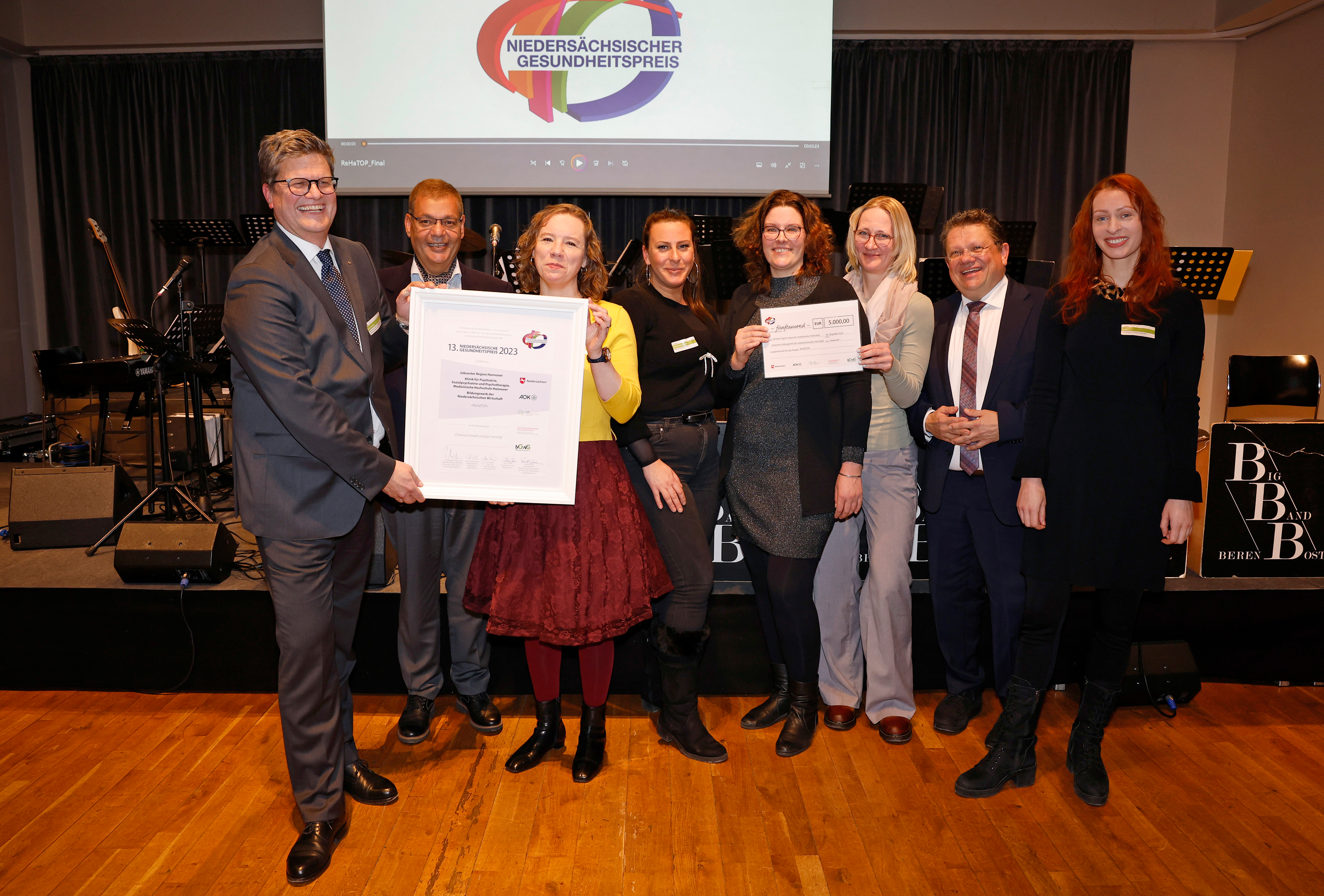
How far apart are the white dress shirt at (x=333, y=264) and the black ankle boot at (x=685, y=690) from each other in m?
Answer: 1.03

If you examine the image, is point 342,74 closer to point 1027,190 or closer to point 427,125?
point 427,125

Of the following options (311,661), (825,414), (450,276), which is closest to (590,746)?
(311,661)

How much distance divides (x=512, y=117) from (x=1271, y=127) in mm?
5943

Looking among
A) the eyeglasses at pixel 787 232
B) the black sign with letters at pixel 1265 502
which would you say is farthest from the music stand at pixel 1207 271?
the eyeglasses at pixel 787 232

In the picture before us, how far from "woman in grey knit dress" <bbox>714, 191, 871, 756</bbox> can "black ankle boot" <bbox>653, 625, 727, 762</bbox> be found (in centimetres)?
25

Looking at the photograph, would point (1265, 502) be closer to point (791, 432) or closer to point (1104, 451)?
point (1104, 451)

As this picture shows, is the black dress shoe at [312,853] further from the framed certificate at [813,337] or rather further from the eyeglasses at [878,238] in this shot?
the eyeglasses at [878,238]

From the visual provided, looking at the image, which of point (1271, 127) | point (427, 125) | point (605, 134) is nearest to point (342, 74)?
point (427, 125)

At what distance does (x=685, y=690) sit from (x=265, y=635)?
5.42 feet

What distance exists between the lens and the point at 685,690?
2521 mm

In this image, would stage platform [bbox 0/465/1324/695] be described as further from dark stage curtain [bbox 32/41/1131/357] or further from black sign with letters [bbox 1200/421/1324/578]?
dark stage curtain [bbox 32/41/1131/357]

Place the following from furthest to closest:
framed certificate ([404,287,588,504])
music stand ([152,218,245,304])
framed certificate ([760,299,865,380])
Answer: music stand ([152,218,245,304]), framed certificate ([760,299,865,380]), framed certificate ([404,287,588,504])

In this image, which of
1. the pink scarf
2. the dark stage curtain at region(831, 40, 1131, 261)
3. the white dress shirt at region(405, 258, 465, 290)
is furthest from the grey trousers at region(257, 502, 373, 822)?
the dark stage curtain at region(831, 40, 1131, 261)

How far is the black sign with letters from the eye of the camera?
10.0 feet
